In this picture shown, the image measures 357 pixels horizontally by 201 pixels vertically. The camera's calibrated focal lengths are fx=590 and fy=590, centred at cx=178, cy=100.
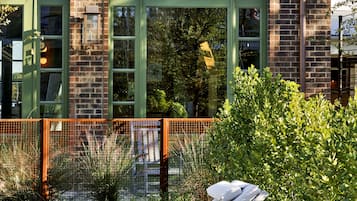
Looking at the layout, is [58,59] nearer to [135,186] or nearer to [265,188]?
[135,186]

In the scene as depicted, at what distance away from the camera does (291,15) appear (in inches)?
325

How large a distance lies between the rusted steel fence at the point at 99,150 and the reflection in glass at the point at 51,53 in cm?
171

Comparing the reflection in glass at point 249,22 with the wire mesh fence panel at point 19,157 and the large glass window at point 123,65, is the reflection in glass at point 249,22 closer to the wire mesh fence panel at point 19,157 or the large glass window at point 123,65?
the large glass window at point 123,65

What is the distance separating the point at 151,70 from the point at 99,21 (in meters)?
0.99

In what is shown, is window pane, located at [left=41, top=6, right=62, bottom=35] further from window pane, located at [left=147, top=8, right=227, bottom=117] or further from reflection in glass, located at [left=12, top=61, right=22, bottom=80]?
window pane, located at [left=147, top=8, right=227, bottom=117]

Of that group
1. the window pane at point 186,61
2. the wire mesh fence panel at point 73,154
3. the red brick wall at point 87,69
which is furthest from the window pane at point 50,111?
the wire mesh fence panel at point 73,154

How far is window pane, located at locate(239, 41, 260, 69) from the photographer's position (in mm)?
8406

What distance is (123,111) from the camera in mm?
8234

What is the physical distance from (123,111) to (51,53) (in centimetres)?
129

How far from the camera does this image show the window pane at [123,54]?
8.24 metres

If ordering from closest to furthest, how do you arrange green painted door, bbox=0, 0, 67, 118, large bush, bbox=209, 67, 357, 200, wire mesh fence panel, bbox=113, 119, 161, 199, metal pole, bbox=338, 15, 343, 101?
large bush, bbox=209, 67, 357, 200 < wire mesh fence panel, bbox=113, 119, 161, 199 < green painted door, bbox=0, 0, 67, 118 < metal pole, bbox=338, 15, 343, 101

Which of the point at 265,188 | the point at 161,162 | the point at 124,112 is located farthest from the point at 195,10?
the point at 265,188

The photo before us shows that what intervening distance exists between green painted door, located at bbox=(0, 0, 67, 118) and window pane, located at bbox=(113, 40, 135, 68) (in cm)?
71

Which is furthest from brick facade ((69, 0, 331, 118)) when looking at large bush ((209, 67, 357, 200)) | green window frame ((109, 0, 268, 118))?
large bush ((209, 67, 357, 200))
